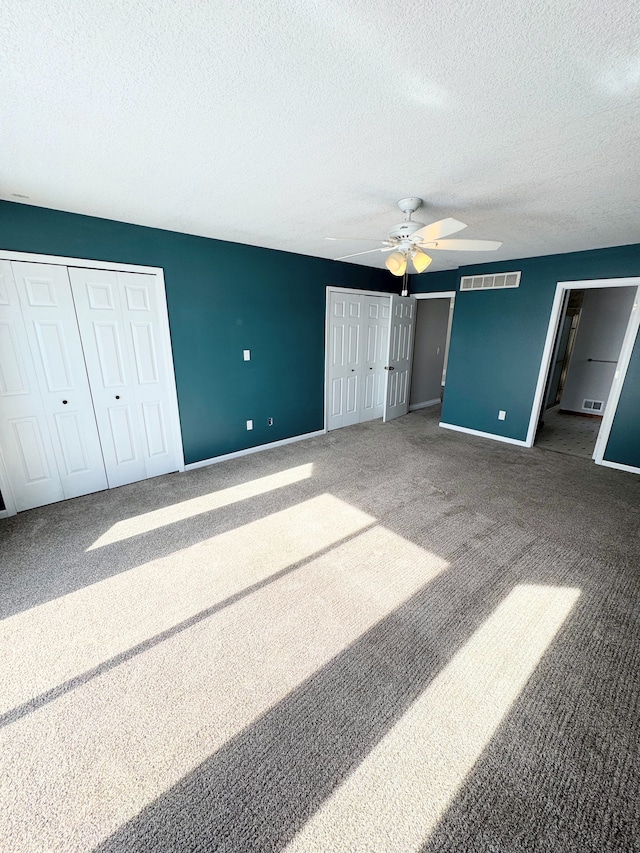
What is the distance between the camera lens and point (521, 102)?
130 centimetres

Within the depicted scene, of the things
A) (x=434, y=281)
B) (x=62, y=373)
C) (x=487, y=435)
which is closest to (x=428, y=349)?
(x=434, y=281)

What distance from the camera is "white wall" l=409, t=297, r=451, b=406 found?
6195 millimetres

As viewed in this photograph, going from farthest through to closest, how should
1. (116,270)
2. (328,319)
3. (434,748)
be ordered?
(328,319)
(116,270)
(434,748)

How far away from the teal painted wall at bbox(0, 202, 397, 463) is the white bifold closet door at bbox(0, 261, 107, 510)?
0.30 meters

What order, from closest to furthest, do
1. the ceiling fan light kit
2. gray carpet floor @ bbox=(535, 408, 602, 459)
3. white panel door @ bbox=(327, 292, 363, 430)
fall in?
the ceiling fan light kit < gray carpet floor @ bbox=(535, 408, 602, 459) < white panel door @ bbox=(327, 292, 363, 430)

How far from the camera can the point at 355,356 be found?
5.25 meters

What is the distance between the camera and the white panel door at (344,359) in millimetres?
4832

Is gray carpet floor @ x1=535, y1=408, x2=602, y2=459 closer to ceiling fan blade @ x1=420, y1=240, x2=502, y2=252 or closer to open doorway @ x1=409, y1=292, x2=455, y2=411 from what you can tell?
open doorway @ x1=409, y1=292, x2=455, y2=411

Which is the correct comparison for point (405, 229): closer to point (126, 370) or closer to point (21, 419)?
point (126, 370)

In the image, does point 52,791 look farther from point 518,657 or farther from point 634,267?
point 634,267

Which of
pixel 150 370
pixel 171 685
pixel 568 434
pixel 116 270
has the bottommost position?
pixel 171 685

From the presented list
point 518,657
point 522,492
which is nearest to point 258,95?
point 518,657

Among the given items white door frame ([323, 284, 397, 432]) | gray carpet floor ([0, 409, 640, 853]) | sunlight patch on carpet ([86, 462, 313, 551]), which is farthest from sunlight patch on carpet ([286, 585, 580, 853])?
white door frame ([323, 284, 397, 432])

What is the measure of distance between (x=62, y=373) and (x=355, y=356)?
3.72 metres
